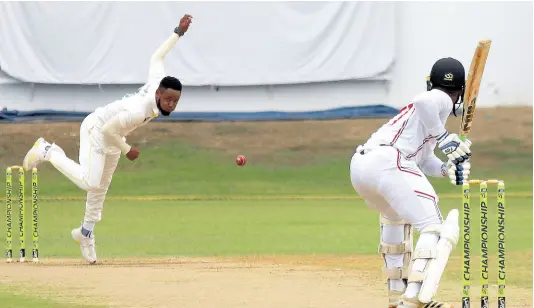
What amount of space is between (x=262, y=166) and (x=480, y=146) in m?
3.48

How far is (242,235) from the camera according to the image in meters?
14.6

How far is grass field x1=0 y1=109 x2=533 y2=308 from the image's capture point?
30.0ft

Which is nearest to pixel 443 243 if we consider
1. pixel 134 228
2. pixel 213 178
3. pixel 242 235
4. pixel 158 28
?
pixel 242 235

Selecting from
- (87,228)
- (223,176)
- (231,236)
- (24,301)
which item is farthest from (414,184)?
(223,176)

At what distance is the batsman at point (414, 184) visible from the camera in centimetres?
737

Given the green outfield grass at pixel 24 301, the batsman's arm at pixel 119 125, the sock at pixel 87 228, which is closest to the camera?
the green outfield grass at pixel 24 301

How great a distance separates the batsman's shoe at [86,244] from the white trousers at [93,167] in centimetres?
16

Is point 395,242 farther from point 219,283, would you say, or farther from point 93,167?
point 93,167

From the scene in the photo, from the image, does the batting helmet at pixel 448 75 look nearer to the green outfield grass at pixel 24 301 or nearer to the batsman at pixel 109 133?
the green outfield grass at pixel 24 301

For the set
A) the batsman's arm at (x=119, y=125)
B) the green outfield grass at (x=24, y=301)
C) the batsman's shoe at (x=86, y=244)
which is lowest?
the green outfield grass at (x=24, y=301)

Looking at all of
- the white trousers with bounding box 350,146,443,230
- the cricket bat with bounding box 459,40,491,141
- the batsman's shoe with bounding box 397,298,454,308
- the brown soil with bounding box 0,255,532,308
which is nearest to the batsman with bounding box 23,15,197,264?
the brown soil with bounding box 0,255,532,308

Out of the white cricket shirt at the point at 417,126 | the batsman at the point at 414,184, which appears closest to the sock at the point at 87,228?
the batsman at the point at 414,184

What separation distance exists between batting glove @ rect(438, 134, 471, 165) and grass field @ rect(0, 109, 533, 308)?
4.40 feet

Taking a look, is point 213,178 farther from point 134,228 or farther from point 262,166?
point 134,228
